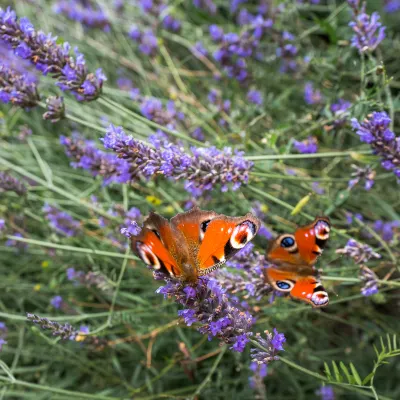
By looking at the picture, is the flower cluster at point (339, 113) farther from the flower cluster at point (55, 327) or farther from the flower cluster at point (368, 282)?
the flower cluster at point (55, 327)

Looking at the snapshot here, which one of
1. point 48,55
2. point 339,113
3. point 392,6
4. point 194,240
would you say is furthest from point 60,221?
point 392,6

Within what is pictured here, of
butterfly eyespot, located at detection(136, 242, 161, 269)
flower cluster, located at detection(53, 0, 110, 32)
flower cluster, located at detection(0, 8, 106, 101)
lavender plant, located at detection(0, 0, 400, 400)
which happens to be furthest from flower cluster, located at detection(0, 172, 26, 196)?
flower cluster, located at detection(53, 0, 110, 32)

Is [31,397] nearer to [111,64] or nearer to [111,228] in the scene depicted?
[111,228]

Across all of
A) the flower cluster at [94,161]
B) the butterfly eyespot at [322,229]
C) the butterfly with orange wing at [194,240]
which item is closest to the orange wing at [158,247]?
the butterfly with orange wing at [194,240]

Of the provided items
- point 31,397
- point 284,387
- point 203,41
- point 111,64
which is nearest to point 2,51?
point 111,64

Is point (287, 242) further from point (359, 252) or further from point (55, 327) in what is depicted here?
point (55, 327)
